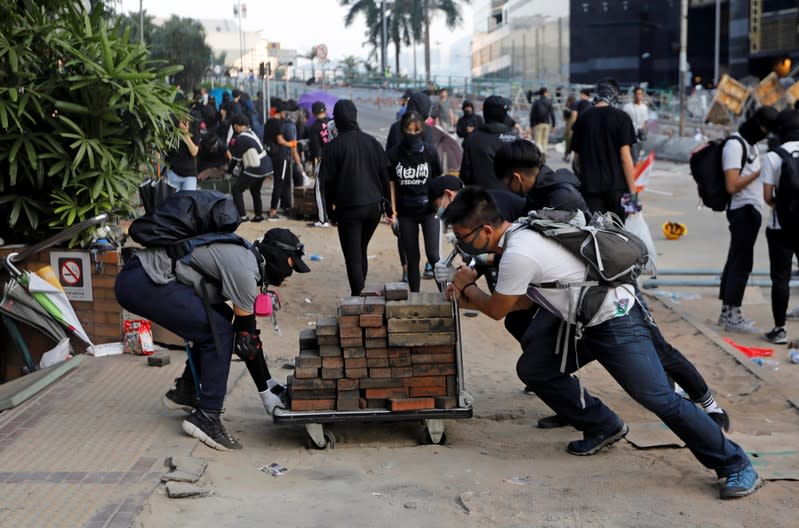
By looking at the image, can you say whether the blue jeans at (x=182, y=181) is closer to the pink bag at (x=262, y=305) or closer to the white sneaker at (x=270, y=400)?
the white sneaker at (x=270, y=400)

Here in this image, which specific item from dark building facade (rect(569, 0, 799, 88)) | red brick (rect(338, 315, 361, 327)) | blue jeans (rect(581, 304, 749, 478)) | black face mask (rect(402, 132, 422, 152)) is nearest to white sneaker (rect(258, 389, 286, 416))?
red brick (rect(338, 315, 361, 327))

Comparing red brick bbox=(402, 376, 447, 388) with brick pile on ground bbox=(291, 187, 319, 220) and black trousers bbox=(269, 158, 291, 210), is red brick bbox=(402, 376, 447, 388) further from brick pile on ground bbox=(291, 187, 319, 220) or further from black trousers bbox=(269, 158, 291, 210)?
black trousers bbox=(269, 158, 291, 210)

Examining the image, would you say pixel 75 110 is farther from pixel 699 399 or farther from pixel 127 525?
pixel 699 399

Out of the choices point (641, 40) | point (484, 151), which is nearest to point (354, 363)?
point (484, 151)

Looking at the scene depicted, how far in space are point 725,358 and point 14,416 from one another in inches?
206

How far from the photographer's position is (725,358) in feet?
25.8

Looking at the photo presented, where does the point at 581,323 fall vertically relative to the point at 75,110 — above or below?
below

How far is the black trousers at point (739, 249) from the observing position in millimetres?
8570

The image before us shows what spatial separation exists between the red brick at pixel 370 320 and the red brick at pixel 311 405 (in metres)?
0.51

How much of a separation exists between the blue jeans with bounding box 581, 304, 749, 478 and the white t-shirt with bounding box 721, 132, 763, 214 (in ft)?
13.2

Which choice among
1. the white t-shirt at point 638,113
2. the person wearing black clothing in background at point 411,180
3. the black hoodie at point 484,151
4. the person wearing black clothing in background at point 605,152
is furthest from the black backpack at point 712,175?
the white t-shirt at point 638,113

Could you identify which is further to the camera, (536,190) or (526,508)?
(536,190)

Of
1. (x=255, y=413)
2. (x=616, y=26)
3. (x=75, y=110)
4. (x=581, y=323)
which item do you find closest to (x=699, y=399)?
(x=581, y=323)

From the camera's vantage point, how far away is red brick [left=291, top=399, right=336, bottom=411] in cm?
566
